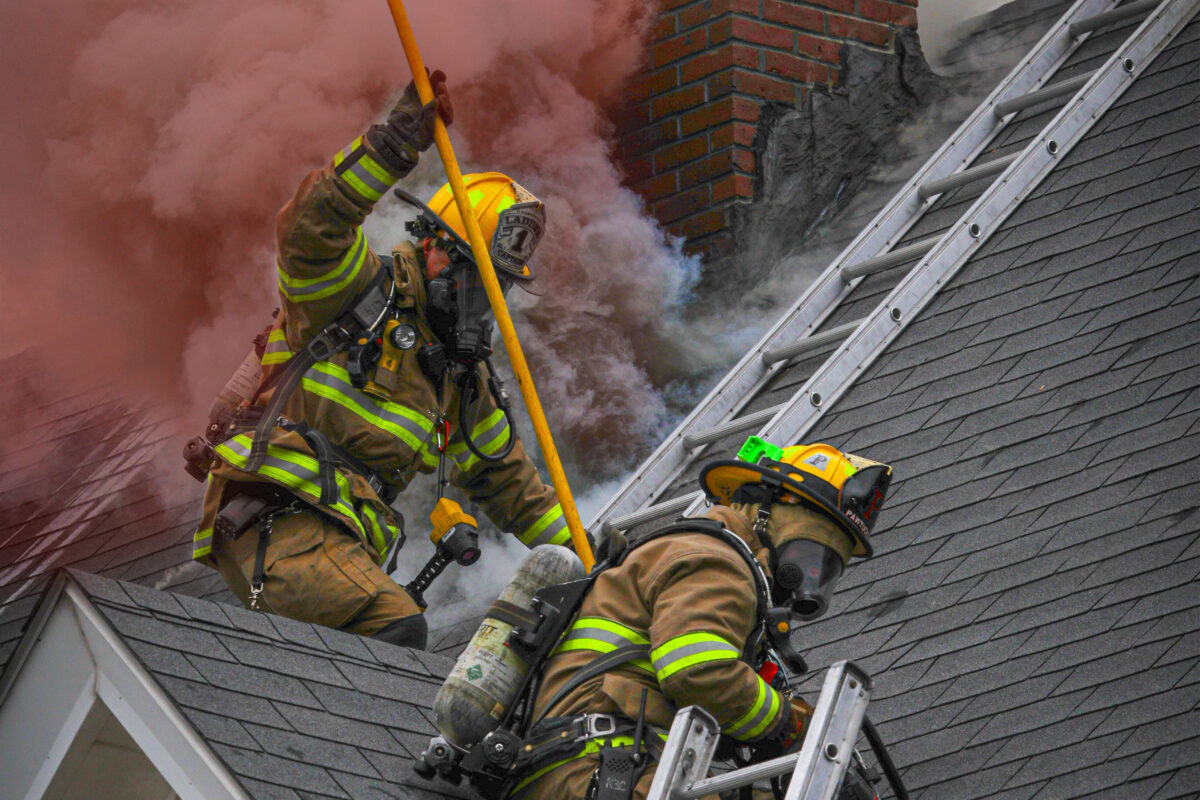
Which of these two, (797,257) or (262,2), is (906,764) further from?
(262,2)

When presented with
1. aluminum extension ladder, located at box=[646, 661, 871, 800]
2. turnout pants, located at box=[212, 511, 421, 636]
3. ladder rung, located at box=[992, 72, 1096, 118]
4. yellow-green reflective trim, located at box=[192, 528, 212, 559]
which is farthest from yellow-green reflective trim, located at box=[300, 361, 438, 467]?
ladder rung, located at box=[992, 72, 1096, 118]

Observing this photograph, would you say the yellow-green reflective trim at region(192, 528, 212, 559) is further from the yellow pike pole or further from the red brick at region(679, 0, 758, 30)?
the red brick at region(679, 0, 758, 30)

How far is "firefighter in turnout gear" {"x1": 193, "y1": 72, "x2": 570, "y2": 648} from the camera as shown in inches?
196

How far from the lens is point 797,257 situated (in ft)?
27.6

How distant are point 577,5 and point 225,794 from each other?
6.56m

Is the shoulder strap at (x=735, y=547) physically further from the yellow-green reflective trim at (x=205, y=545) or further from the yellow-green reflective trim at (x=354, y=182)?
the yellow-green reflective trim at (x=205, y=545)

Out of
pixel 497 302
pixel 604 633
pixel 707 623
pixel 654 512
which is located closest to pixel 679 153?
A: pixel 654 512

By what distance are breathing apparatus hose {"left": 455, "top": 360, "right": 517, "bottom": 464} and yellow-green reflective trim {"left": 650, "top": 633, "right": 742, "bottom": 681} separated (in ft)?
6.96

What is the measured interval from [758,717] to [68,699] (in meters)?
1.55

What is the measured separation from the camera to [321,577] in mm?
4977

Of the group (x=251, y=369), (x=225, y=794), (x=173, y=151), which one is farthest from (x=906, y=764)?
(x=173, y=151)

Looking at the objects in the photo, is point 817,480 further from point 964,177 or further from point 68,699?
point 964,177

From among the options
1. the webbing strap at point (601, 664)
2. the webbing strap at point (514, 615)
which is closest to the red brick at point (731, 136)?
the webbing strap at point (514, 615)

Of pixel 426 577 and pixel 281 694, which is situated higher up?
pixel 426 577
